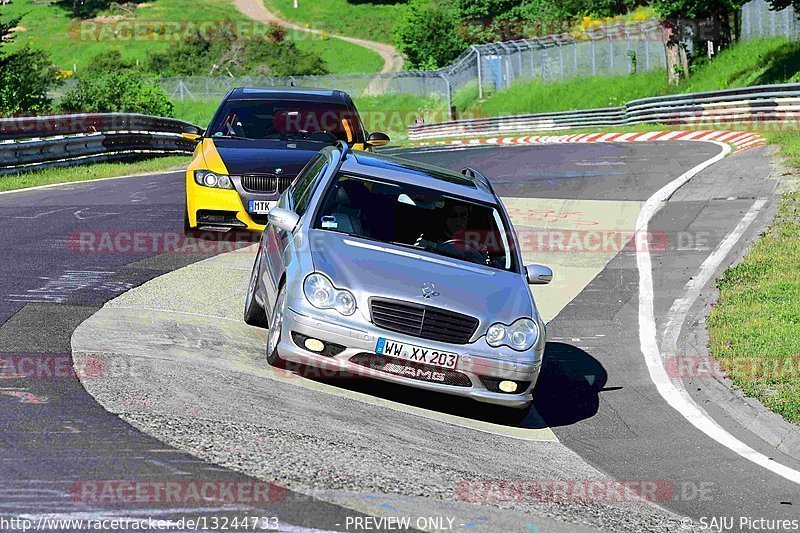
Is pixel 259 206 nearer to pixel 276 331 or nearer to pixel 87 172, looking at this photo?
pixel 276 331

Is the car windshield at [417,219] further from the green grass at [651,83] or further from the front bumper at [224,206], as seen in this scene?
the green grass at [651,83]

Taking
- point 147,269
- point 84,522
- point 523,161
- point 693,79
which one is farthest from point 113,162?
point 693,79

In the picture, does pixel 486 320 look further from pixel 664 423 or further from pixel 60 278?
pixel 60 278

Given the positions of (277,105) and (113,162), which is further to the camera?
(113,162)

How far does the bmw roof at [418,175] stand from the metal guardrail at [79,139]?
30.1 feet

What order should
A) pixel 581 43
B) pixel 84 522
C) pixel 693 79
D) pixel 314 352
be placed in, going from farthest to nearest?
pixel 581 43 → pixel 693 79 → pixel 314 352 → pixel 84 522

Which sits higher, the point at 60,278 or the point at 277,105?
the point at 277,105

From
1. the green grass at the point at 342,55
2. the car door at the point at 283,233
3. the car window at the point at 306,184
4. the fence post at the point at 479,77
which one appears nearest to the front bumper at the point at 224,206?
the car door at the point at 283,233

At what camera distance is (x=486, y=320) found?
8094mm

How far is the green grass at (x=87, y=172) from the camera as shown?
2180 cm

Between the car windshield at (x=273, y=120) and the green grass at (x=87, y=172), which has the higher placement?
the car windshield at (x=273, y=120)

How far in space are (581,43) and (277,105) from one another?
4893 centimetres

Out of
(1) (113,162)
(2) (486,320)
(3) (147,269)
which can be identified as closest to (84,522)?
(2) (486,320)

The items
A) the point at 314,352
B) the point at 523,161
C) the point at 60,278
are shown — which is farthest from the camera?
the point at 523,161
